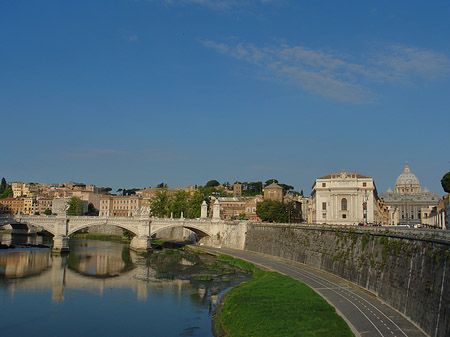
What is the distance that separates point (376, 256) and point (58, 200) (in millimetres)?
128917

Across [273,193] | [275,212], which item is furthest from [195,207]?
[273,193]

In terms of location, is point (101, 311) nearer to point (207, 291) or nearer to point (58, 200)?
point (207, 291)

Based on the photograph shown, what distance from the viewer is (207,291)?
118 feet

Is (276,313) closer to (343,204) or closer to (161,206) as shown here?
(343,204)

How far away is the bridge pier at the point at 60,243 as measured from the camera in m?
59.7

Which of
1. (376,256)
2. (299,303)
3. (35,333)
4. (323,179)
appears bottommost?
(35,333)

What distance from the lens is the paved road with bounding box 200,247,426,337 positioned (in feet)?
68.1

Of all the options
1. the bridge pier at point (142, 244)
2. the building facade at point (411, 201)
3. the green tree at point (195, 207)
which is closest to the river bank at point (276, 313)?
the bridge pier at point (142, 244)

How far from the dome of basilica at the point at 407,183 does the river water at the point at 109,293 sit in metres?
135

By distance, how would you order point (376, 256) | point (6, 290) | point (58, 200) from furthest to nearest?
point (58, 200) < point (6, 290) < point (376, 256)

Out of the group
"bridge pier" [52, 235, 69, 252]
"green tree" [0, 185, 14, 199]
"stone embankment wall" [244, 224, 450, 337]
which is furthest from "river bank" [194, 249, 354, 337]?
"green tree" [0, 185, 14, 199]

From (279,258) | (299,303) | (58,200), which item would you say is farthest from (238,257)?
(58,200)

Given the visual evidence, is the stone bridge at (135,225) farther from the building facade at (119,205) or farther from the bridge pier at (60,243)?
the building facade at (119,205)

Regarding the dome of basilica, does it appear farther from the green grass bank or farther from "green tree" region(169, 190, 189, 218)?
the green grass bank
